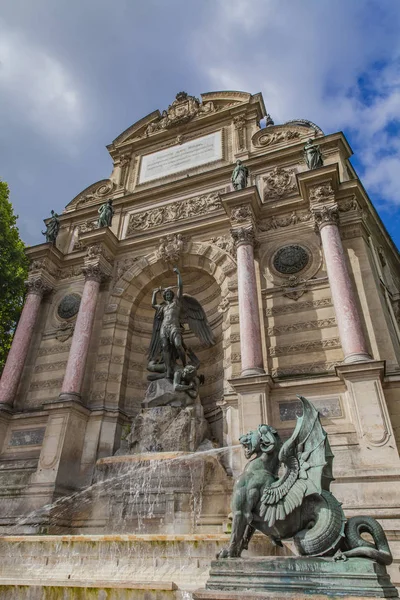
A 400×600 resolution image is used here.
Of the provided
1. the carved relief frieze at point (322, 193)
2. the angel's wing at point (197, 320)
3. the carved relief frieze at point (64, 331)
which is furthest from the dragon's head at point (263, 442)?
the carved relief frieze at point (64, 331)

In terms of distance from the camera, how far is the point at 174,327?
11141mm

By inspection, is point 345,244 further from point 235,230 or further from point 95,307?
point 95,307

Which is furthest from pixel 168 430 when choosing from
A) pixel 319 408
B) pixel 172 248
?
pixel 172 248

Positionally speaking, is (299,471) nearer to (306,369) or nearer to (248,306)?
(306,369)

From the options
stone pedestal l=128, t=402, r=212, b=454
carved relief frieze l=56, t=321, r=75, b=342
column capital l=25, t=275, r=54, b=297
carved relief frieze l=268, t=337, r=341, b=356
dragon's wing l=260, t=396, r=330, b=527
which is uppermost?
column capital l=25, t=275, r=54, b=297

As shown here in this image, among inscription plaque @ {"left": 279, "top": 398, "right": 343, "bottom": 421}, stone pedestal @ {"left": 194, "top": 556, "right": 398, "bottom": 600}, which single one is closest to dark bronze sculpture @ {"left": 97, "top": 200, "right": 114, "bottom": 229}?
inscription plaque @ {"left": 279, "top": 398, "right": 343, "bottom": 421}

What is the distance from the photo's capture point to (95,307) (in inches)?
489

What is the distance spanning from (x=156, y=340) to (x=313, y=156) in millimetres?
7515

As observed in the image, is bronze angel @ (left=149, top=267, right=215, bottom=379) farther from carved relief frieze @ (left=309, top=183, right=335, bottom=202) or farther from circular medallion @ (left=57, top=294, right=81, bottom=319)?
carved relief frieze @ (left=309, top=183, right=335, bottom=202)

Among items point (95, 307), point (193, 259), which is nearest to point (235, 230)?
point (193, 259)

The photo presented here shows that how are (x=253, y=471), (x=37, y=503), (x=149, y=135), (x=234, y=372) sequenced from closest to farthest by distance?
(x=253, y=471)
(x=37, y=503)
(x=234, y=372)
(x=149, y=135)

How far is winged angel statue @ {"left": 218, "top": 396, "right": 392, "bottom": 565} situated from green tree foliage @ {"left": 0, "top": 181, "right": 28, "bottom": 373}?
11.8 meters

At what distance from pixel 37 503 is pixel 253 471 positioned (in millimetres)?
6822

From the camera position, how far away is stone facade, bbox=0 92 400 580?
27.8 ft
